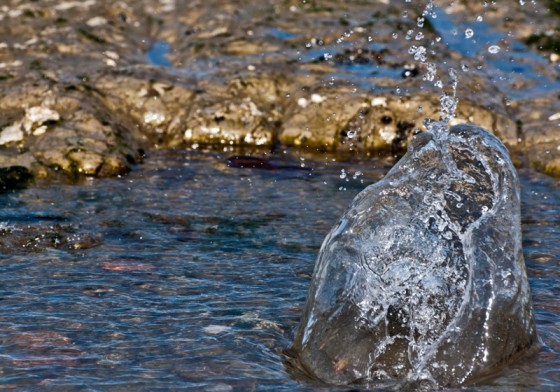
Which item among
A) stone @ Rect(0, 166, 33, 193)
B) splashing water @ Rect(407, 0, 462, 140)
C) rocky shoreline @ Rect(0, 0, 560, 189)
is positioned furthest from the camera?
rocky shoreline @ Rect(0, 0, 560, 189)

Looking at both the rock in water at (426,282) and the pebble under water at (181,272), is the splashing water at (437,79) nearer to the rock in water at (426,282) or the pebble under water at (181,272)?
the rock in water at (426,282)

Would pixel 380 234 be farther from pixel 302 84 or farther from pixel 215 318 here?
pixel 302 84

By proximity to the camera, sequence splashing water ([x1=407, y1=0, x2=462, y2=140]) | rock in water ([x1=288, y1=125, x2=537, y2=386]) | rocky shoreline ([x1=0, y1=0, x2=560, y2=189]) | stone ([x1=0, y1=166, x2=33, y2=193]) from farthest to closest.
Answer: rocky shoreline ([x1=0, y1=0, x2=560, y2=189]), stone ([x1=0, y1=166, x2=33, y2=193]), splashing water ([x1=407, y1=0, x2=462, y2=140]), rock in water ([x1=288, y1=125, x2=537, y2=386])

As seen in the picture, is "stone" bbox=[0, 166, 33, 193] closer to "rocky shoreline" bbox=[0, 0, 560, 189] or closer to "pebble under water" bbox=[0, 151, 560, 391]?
"rocky shoreline" bbox=[0, 0, 560, 189]

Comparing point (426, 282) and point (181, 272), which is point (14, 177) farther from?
point (426, 282)

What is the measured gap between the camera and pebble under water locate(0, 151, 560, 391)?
513 cm

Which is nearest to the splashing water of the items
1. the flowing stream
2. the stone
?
the flowing stream

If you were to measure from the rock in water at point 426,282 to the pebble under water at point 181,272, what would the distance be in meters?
0.24

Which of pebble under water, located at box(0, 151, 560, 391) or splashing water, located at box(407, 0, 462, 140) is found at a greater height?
splashing water, located at box(407, 0, 462, 140)

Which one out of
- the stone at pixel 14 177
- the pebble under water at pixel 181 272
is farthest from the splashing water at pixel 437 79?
the stone at pixel 14 177

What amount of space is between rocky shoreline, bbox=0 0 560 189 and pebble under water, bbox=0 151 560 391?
1.84 ft

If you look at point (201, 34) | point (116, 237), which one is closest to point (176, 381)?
point (116, 237)

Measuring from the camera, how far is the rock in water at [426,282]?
5055 mm

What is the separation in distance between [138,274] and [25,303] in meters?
0.96
